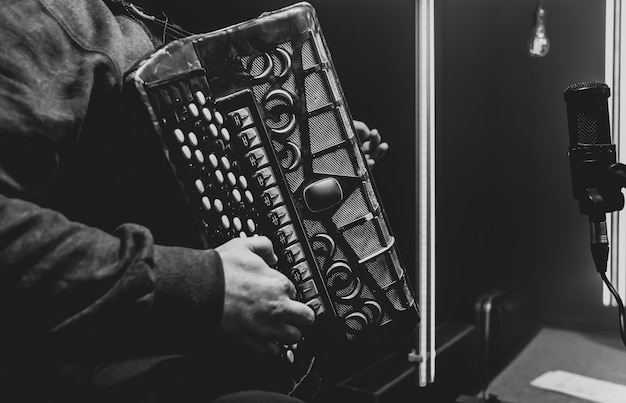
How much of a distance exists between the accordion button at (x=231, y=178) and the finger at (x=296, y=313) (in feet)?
0.67

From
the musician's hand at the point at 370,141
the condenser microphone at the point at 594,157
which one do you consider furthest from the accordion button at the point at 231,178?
the condenser microphone at the point at 594,157

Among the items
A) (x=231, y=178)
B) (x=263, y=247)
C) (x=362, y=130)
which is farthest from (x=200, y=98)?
(x=362, y=130)

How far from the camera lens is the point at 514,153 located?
9.37 ft

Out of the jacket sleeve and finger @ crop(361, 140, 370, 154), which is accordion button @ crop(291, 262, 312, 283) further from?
finger @ crop(361, 140, 370, 154)

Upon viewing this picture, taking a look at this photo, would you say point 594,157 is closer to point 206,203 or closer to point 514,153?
point 206,203

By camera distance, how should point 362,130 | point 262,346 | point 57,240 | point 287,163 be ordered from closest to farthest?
point 57,240, point 262,346, point 287,163, point 362,130

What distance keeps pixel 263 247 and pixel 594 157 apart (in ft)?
2.05

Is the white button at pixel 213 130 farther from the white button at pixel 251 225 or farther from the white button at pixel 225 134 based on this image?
the white button at pixel 251 225

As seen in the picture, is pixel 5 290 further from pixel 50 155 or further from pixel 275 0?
pixel 275 0

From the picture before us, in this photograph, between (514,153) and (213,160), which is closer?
(213,160)

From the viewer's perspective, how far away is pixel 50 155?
2.76 feet

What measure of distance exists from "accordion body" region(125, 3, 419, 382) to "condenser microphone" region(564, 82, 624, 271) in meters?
0.36

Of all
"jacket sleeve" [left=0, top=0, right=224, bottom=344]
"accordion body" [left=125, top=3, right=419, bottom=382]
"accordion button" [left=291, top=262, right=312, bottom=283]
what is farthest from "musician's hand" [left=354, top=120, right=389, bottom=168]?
"jacket sleeve" [left=0, top=0, right=224, bottom=344]

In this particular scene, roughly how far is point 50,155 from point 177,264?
0.22 m
